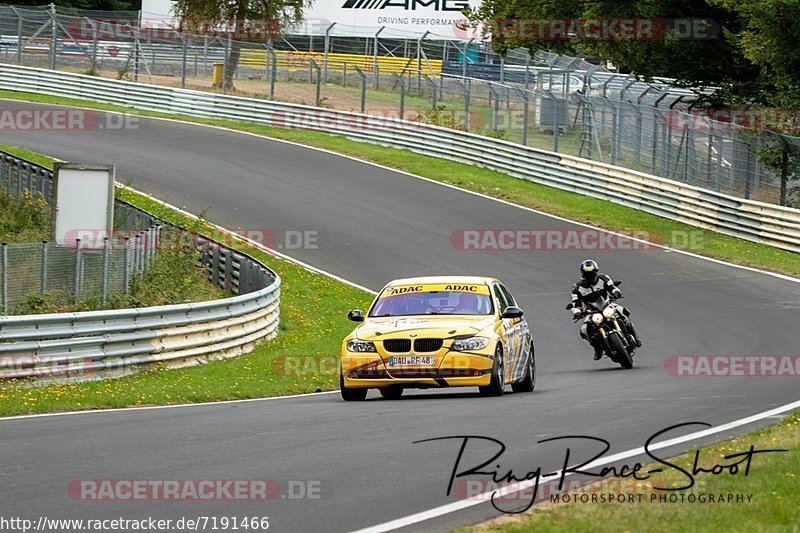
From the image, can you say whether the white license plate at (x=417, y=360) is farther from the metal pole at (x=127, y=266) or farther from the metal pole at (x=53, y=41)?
the metal pole at (x=53, y=41)

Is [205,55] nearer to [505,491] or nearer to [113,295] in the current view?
[113,295]

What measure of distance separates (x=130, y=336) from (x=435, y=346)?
5.16 metres

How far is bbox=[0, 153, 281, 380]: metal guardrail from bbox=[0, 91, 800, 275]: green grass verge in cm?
1379

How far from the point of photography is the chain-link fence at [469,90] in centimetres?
3462

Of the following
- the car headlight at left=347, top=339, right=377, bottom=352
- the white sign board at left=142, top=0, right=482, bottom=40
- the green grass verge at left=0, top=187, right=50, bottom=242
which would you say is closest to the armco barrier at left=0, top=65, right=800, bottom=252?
the green grass verge at left=0, top=187, right=50, bottom=242

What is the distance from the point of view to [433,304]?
1558 cm

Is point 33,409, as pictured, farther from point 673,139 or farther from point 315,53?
point 315,53

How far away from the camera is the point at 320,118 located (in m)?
46.7

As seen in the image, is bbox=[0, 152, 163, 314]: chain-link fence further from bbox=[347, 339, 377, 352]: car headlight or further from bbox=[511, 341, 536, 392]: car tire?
bbox=[511, 341, 536, 392]: car tire

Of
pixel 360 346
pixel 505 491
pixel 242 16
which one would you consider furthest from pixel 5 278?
pixel 242 16

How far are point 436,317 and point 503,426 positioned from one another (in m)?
3.77

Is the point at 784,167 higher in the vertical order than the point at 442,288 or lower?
higher

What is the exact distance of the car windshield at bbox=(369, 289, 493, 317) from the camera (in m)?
15.4

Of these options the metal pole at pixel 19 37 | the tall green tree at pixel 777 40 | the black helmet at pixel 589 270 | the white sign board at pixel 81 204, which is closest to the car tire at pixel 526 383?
the black helmet at pixel 589 270
